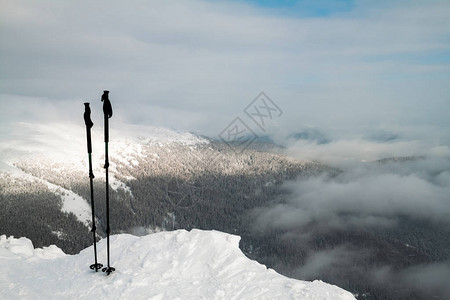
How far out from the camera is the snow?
49.3 feet

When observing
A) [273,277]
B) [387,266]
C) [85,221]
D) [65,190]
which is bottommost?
[387,266]

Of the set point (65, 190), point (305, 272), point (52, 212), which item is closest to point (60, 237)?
point (52, 212)

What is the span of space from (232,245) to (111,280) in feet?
26.2

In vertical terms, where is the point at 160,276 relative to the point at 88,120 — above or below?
below

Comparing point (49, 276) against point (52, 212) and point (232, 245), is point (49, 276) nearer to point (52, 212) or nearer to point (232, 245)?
point (232, 245)

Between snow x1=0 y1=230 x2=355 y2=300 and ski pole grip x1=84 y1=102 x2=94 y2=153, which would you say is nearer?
ski pole grip x1=84 y1=102 x2=94 y2=153

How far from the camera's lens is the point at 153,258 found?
1805cm

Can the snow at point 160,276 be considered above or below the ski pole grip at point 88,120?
below

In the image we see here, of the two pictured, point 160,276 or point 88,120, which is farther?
point 160,276

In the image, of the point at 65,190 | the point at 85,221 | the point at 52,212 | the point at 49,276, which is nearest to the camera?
the point at 49,276

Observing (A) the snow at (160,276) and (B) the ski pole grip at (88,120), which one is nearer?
(B) the ski pole grip at (88,120)

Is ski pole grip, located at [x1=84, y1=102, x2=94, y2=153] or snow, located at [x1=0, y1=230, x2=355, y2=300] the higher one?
ski pole grip, located at [x1=84, y1=102, x2=94, y2=153]

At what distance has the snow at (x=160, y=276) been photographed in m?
15.0

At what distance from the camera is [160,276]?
16.4 m
